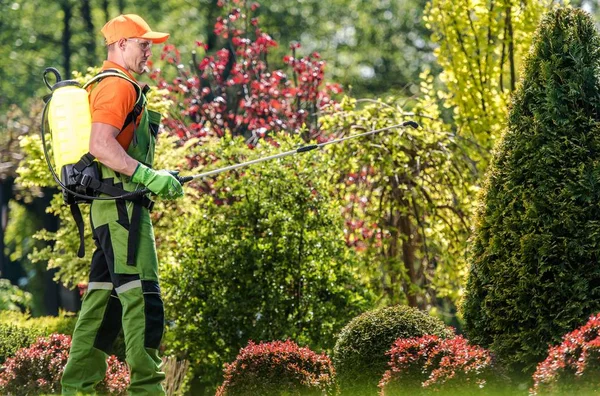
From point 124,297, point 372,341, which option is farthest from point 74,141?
point 372,341

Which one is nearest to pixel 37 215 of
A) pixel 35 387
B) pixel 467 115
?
pixel 467 115

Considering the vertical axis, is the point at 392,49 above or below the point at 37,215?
above

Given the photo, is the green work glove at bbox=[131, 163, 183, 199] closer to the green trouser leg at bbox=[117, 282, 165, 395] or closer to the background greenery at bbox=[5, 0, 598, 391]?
the green trouser leg at bbox=[117, 282, 165, 395]

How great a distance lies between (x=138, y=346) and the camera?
520 centimetres

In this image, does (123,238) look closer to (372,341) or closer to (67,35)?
(372,341)

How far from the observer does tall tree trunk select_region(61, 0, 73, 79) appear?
84.2ft

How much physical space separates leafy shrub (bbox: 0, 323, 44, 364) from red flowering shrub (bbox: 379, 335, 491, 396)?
332cm

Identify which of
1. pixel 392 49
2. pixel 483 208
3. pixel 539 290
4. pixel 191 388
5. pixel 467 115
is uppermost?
pixel 392 49

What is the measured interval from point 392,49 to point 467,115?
16817 millimetres

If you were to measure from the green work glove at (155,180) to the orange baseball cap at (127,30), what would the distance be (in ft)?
2.44

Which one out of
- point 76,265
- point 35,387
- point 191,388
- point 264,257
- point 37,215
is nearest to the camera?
point 35,387

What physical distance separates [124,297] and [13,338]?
330cm

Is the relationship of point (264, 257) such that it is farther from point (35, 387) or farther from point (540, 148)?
point (540, 148)

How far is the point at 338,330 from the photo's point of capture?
8.30 metres
